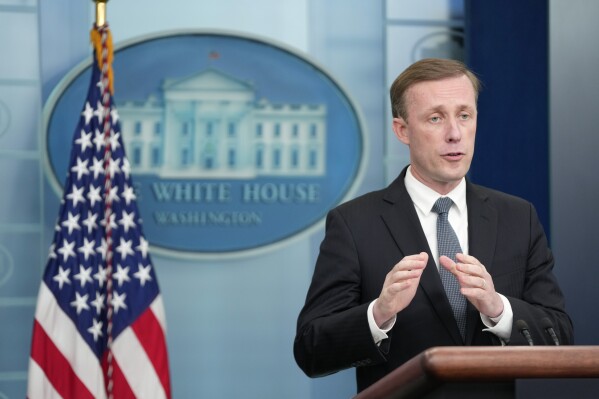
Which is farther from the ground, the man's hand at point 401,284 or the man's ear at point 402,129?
the man's ear at point 402,129

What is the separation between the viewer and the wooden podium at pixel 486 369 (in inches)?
58.2

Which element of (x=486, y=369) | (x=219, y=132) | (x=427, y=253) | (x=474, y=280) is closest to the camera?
(x=486, y=369)

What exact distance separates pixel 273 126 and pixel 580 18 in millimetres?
1294

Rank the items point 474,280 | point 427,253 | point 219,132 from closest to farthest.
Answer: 1. point 474,280
2. point 427,253
3. point 219,132

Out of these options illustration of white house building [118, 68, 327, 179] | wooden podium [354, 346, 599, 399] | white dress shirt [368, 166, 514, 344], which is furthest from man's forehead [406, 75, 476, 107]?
illustration of white house building [118, 68, 327, 179]

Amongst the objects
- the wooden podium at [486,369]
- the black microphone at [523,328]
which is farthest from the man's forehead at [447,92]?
the wooden podium at [486,369]

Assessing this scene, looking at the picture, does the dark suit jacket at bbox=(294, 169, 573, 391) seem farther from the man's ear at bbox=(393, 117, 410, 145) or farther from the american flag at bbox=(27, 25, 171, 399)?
the american flag at bbox=(27, 25, 171, 399)

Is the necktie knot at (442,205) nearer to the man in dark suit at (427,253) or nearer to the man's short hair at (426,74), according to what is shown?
the man in dark suit at (427,253)

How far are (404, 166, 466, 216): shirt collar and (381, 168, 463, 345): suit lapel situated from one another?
0.02 metres

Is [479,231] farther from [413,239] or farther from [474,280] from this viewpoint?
[474,280]

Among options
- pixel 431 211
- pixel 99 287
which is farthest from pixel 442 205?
pixel 99 287

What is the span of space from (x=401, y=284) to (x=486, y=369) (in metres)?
→ 0.52

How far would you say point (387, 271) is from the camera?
2.29 m

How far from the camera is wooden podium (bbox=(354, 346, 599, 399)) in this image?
58.2 inches
